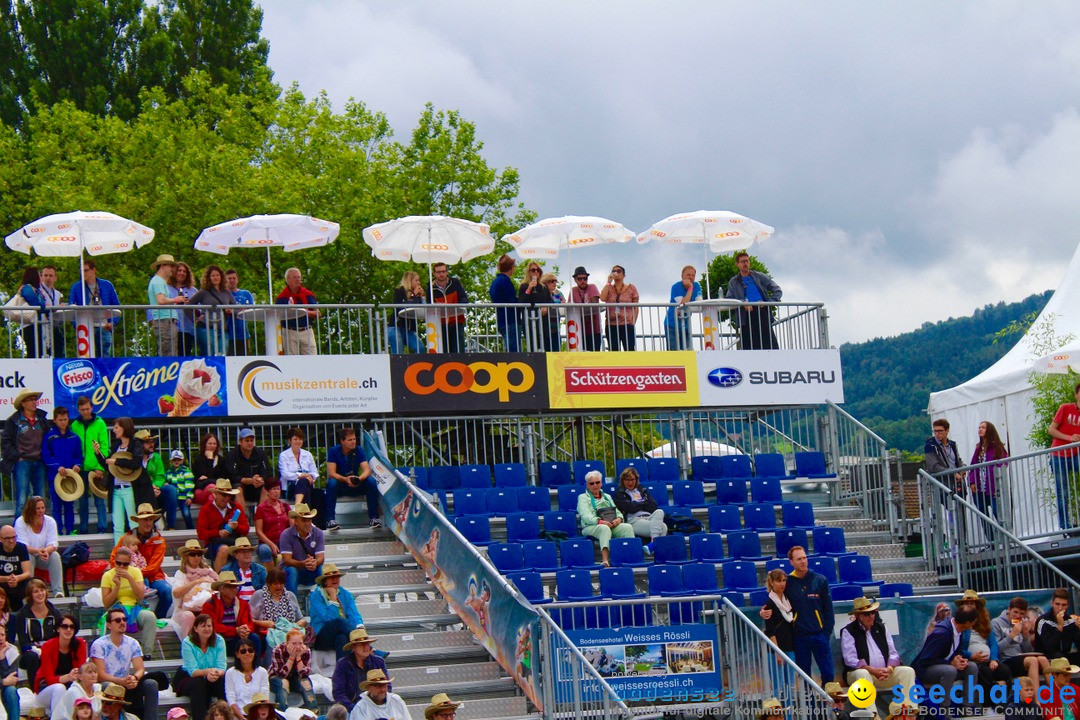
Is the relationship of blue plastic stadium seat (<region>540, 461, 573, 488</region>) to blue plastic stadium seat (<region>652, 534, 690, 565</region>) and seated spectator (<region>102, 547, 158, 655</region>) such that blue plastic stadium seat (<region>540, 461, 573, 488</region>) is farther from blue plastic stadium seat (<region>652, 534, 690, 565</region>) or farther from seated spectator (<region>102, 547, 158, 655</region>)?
seated spectator (<region>102, 547, 158, 655</region>)

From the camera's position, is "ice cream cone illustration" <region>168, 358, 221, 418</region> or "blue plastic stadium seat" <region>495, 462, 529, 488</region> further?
"ice cream cone illustration" <region>168, 358, 221, 418</region>

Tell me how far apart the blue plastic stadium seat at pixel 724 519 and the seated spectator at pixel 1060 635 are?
13.1ft

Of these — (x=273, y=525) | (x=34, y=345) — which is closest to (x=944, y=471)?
(x=273, y=525)

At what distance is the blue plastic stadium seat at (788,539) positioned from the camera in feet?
62.2

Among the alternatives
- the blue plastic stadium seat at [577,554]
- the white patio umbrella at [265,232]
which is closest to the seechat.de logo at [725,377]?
the blue plastic stadium seat at [577,554]

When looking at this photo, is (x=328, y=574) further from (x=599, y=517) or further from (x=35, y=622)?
(x=599, y=517)

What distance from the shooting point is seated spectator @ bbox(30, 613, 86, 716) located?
44.3ft

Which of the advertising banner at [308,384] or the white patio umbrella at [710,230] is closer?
the advertising banner at [308,384]

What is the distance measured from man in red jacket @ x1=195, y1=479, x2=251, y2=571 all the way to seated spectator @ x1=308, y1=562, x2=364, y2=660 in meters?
2.07

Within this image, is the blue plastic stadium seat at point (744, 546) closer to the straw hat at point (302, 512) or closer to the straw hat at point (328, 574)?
the straw hat at point (302, 512)

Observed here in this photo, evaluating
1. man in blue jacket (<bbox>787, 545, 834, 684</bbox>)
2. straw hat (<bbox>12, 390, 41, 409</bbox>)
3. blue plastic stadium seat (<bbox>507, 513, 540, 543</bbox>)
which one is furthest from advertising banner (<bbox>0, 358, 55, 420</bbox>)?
man in blue jacket (<bbox>787, 545, 834, 684</bbox>)

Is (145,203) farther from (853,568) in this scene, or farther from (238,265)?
(853,568)

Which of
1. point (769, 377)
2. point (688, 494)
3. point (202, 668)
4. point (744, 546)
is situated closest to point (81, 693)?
point (202, 668)

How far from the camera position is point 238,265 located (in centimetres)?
3525
